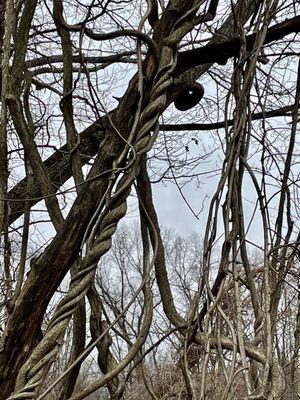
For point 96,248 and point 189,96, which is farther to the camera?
point 189,96

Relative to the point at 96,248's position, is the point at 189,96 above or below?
above

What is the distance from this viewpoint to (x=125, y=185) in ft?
2.21

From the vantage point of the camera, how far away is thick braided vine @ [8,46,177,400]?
0.57 meters

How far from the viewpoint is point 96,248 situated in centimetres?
63

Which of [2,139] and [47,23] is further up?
[47,23]

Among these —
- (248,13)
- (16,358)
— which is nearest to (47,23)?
(248,13)

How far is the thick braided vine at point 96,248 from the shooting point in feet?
1.87

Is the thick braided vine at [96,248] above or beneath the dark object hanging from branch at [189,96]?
beneath

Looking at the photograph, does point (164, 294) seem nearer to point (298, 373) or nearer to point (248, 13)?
point (248, 13)

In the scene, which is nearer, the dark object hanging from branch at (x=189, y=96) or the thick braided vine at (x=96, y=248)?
the thick braided vine at (x=96, y=248)

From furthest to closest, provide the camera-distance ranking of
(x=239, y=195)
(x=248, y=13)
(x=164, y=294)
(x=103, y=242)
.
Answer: (x=248, y=13) → (x=164, y=294) → (x=239, y=195) → (x=103, y=242)

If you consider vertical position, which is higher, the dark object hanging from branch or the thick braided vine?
the dark object hanging from branch

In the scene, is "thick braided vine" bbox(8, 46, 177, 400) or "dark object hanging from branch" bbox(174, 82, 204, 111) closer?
"thick braided vine" bbox(8, 46, 177, 400)

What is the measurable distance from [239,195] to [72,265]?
285 mm
